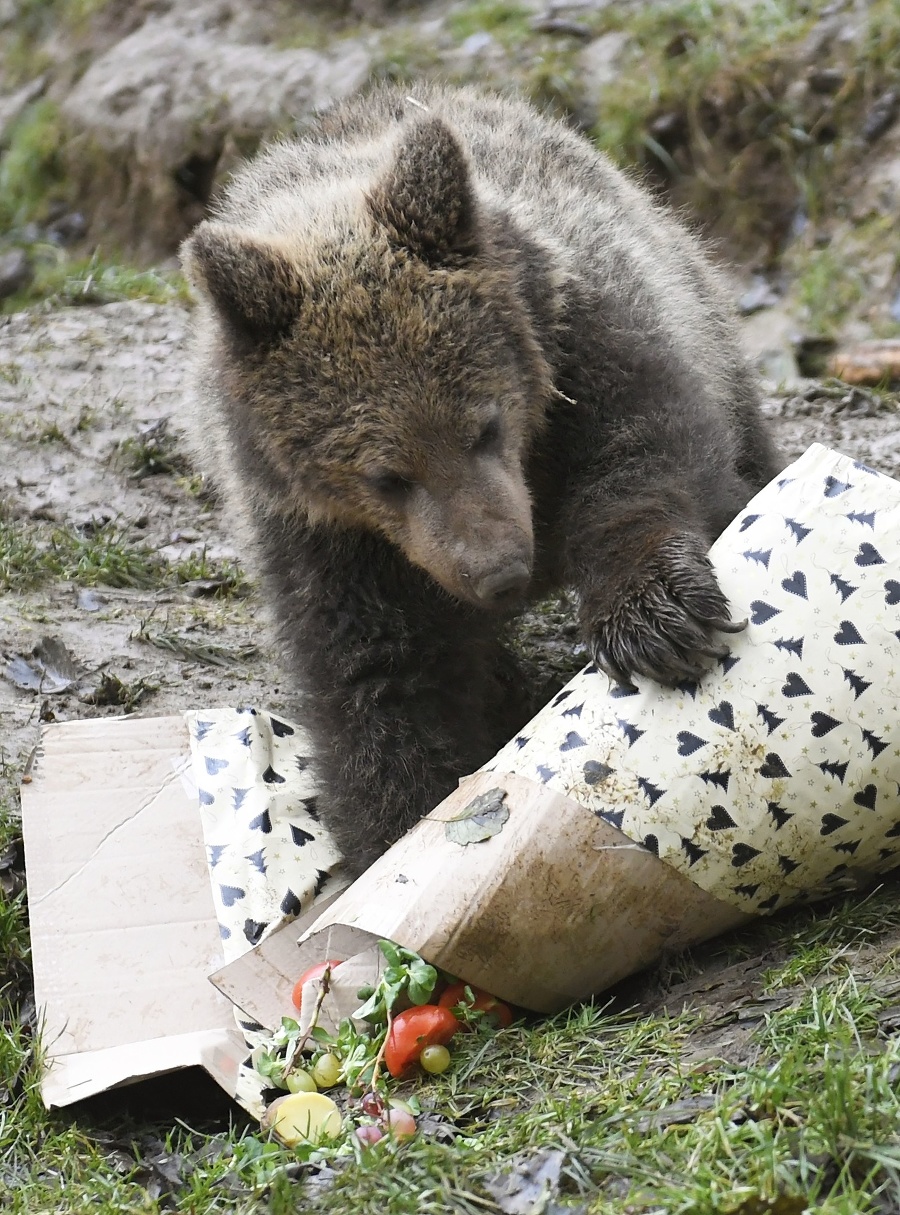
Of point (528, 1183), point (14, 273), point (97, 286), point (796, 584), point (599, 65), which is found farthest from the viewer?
point (14, 273)

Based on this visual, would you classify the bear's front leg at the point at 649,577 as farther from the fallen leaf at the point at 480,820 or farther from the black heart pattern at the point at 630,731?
the fallen leaf at the point at 480,820

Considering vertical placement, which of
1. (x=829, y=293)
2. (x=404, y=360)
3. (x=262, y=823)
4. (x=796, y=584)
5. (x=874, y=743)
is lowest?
(x=829, y=293)

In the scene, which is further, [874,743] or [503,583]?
[503,583]

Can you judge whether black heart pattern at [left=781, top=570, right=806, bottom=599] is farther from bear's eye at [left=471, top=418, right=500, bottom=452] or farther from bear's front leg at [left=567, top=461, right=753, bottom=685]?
bear's eye at [left=471, top=418, right=500, bottom=452]

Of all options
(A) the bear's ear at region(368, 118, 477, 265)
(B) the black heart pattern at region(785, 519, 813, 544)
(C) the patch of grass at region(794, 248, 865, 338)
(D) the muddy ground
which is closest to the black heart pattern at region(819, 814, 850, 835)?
(B) the black heart pattern at region(785, 519, 813, 544)

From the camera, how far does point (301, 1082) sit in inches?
136

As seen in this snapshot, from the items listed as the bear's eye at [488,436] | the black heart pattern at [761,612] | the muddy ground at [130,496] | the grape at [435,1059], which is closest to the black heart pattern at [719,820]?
the black heart pattern at [761,612]

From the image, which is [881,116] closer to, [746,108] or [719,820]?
[746,108]

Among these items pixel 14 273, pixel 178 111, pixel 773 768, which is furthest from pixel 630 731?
pixel 178 111

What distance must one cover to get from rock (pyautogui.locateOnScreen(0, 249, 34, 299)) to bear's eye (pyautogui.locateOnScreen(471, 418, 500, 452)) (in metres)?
6.51

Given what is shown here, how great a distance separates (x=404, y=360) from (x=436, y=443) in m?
0.24

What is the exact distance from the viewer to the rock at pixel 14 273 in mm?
9743

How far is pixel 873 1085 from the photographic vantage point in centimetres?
263

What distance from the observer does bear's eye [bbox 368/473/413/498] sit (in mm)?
4098
